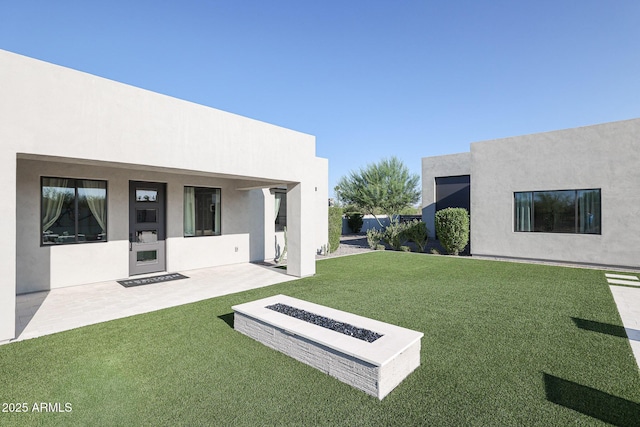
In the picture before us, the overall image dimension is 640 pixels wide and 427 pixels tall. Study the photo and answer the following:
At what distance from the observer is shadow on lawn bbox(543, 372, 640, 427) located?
2807 millimetres

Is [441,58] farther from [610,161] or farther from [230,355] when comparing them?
[230,355]

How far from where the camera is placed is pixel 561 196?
11.5 meters

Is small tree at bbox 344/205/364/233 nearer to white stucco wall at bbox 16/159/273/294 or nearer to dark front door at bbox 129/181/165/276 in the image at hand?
white stucco wall at bbox 16/159/273/294

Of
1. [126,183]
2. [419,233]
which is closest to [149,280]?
[126,183]

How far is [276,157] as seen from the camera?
27.6 feet

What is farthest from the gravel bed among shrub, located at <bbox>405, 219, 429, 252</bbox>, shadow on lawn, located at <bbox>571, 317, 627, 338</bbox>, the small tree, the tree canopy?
the small tree

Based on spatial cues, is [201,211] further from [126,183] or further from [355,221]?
[355,221]

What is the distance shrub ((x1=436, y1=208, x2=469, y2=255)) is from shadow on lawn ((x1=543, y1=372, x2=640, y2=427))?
35.3 feet

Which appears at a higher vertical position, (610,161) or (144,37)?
(144,37)

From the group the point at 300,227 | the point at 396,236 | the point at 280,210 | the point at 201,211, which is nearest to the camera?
the point at 300,227

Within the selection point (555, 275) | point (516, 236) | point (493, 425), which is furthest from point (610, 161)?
point (493, 425)

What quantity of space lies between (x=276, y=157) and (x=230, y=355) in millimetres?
5523

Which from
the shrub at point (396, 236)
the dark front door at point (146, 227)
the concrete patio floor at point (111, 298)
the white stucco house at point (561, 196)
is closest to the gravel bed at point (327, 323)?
the concrete patio floor at point (111, 298)

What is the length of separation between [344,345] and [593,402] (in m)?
2.50
